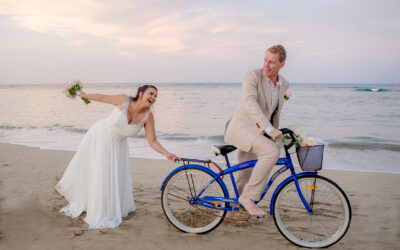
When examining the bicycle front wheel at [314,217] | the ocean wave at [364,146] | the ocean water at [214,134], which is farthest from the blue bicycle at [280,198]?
the ocean wave at [364,146]

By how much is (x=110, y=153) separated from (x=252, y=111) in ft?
6.04

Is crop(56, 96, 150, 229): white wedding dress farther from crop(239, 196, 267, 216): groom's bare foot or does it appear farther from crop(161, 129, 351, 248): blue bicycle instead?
crop(239, 196, 267, 216): groom's bare foot

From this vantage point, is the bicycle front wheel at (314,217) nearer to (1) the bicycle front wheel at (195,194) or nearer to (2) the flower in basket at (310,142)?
(2) the flower in basket at (310,142)

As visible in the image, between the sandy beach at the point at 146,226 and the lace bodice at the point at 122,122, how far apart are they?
117cm

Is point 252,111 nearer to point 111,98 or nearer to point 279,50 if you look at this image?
point 279,50

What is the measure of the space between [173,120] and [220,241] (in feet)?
43.5

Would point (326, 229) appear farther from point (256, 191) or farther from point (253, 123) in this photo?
point (253, 123)

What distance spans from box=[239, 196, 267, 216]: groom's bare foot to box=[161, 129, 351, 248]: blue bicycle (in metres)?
0.12

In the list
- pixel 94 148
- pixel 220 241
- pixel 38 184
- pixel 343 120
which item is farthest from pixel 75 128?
pixel 343 120

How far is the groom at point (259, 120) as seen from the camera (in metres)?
3.18

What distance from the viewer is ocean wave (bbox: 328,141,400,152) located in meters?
Answer: 9.90

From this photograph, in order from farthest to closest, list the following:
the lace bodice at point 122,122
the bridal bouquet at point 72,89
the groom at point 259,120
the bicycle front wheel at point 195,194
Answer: the bridal bouquet at point 72,89, the lace bodice at point 122,122, the bicycle front wheel at point 195,194, the groom at point 259,120

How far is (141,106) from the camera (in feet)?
12.5

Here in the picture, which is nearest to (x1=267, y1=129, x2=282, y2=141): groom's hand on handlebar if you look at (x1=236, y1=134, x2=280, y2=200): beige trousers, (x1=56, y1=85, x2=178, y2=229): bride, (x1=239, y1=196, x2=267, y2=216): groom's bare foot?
(x1=236, y1=134, x2=280, y2=200): beige trousers
